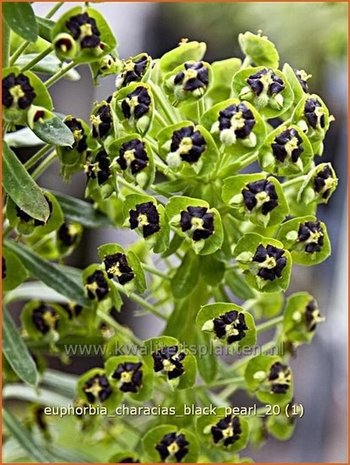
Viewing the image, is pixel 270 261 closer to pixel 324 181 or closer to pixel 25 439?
pixel 324 181

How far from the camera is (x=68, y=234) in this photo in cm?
83

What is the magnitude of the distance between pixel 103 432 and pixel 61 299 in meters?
0.18

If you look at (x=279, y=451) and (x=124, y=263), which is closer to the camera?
(x=124, y=263)

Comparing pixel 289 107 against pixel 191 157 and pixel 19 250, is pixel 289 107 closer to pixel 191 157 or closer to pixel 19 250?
pixel 191 157

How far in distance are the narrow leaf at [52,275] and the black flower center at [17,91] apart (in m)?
0.24

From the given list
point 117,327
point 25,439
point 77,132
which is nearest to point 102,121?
point 77,132

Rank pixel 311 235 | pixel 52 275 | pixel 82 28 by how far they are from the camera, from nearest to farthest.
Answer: pixel 82 28 < pixel 311 235 < pixel 52 275

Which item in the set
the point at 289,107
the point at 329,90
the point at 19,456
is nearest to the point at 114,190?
the point at 289,107

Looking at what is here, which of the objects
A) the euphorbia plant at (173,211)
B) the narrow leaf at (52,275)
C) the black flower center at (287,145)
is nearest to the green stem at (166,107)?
the euphorbia plant at (173,211)

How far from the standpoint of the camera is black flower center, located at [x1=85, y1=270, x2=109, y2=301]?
760mm

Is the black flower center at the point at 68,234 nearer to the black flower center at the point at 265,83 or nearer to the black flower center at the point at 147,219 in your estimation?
the black flower center at the point at 147,219

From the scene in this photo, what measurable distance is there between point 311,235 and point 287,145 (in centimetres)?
9

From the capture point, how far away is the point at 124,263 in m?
0.71

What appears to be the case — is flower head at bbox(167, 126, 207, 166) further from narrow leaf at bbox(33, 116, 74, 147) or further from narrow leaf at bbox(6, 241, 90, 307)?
narrow leaf at bbox(6, 241, 90, 307)
